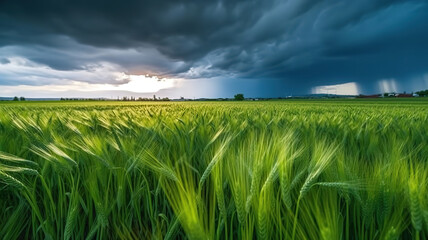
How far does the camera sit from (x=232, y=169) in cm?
85

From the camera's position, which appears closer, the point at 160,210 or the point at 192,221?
the point at 192,221

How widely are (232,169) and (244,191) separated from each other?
0.15m

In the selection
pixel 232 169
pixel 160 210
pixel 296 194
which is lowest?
pixel 160 210

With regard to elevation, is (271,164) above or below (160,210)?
above

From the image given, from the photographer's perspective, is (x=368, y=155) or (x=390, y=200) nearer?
(x=390, y=200)

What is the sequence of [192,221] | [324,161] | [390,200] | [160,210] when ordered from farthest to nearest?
[160,210] → [324,161] → [390,200] → [192,221]

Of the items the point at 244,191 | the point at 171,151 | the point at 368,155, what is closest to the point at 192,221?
the point at 244,191

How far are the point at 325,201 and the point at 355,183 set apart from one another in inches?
4.5

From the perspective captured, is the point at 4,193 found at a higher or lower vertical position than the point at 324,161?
lower

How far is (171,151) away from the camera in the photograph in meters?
1.37

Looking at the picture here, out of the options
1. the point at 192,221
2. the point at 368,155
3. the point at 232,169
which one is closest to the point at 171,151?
the point at 232,169

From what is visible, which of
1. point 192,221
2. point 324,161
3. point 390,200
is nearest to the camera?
point 192,221

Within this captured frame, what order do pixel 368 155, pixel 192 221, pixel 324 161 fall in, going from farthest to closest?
pixel 368 155, pixel 324 161, pixel 192 221

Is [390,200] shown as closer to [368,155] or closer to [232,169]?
[232,169]
